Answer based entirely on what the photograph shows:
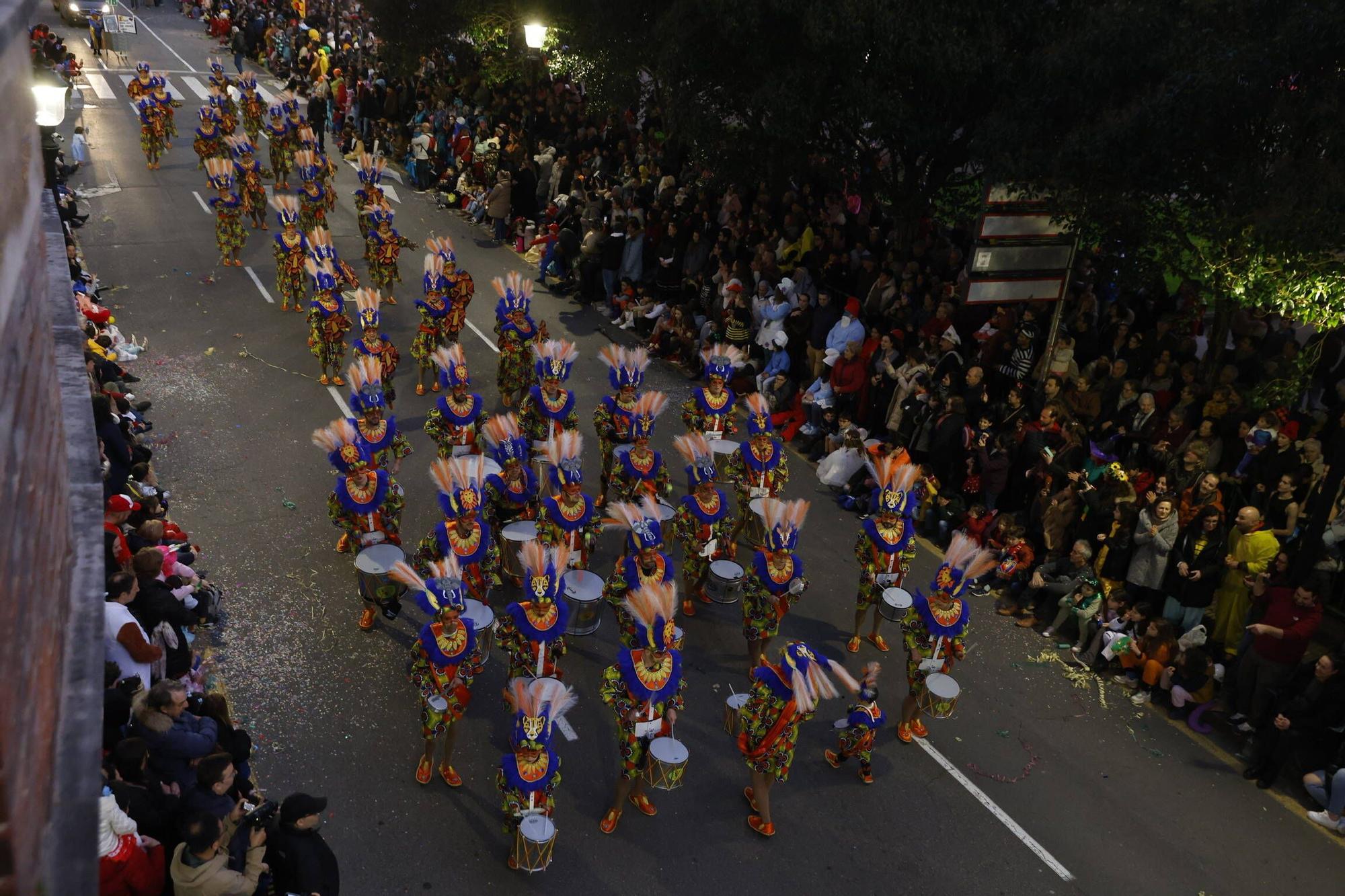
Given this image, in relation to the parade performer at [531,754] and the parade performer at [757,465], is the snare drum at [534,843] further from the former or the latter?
→ the parade performer at [757,465]

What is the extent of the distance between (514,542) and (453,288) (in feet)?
19.6

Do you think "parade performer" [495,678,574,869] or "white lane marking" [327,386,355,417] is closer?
"parade performer" [495,678,574,869]

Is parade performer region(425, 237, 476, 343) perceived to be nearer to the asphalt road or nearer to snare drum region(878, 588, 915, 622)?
the asphalt road

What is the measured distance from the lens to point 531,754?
6.97m

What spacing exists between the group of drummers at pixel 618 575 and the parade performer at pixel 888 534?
19mm

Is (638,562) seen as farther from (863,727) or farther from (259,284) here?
(259,284)

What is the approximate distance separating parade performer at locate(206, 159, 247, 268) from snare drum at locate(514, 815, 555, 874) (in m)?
14.8

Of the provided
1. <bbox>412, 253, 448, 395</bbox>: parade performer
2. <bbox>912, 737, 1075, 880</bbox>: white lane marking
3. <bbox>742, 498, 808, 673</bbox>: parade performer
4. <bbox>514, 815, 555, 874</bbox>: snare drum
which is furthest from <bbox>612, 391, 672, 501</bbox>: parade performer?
<bbox>412, 253, 448, 395</bbox>: parade performer

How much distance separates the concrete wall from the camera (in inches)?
37.4

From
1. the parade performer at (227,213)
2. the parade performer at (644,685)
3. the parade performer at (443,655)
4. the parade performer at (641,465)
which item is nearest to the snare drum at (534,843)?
the parade performer at (644,685)

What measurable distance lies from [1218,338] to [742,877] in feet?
28.4

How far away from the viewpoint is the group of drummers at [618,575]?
7477 millimetres

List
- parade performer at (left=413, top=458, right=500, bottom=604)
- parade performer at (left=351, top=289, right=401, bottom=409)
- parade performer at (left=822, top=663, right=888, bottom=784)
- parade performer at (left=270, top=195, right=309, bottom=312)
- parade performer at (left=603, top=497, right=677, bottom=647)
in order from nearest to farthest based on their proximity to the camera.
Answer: parade performer at (left=822, top=663, right=888, bottom=784) < parade performer at (left=603, top=497, right=677, bottom=647) < parade performer at (left=413, top=458, right=500, bottom=604) < parade performer at (left=351, top=289, right=401, bottom=409) < parade performer at (left=270, top=195, right=309, bottom=312)

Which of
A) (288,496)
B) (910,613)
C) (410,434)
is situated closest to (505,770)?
(910,613)
